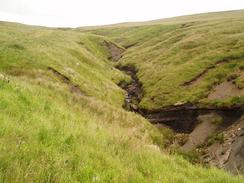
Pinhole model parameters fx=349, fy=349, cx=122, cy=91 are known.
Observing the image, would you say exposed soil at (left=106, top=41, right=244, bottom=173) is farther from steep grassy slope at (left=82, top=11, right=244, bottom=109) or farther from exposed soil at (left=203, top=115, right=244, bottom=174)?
steep grassy slope at (left=82, top=11, right=244, bottom=109)

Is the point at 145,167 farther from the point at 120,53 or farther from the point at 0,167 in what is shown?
the point at 120,53

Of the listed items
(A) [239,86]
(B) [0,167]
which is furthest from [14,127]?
(A) [239,86]

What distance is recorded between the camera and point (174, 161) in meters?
10.8

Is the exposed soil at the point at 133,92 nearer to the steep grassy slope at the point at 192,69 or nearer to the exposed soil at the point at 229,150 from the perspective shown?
the steep grassy slope at the point at 192,69

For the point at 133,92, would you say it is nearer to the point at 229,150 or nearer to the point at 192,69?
the point at 192,69

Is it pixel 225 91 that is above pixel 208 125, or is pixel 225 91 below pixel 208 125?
above

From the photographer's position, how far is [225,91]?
122ft

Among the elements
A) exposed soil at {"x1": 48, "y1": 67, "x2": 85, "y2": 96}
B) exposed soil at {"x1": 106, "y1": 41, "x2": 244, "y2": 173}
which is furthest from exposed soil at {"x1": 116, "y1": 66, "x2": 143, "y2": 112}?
exposed soil at {"x1": 48, "y1": 67, "x2": 85, "y2": 96}

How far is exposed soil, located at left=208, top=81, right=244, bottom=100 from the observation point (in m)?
35.2

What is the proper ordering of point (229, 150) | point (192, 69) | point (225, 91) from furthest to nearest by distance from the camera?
point (192, 69), point (225, 91), point (229, 150)

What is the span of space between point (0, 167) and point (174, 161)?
6.44 meters

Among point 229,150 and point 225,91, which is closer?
point 229,150

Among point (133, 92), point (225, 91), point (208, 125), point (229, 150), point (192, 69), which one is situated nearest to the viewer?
point (229, 150)

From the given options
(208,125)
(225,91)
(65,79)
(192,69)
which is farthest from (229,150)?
(192,69)
